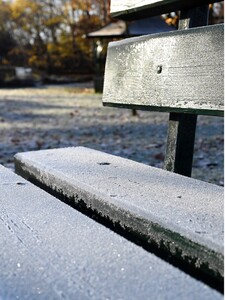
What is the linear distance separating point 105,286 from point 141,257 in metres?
0.08

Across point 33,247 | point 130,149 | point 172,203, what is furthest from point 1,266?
point 130,149

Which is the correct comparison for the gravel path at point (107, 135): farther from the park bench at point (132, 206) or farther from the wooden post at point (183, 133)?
the park bench at point (132, 206)

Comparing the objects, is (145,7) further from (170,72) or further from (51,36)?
(51,36)

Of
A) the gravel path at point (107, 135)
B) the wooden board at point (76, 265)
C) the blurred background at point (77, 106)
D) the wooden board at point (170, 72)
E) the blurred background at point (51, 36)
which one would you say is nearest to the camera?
the wooden board at point (76, 265)

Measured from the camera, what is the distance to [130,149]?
4207 mm

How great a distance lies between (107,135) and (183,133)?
3.99m

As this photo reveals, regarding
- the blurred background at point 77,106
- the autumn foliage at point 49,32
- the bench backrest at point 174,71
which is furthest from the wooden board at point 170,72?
the autumn foliage at point 49,32

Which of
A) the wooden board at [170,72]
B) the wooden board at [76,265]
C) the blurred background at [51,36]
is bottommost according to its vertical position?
the wooden board at [76,265]

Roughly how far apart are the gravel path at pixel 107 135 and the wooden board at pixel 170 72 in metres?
1.85

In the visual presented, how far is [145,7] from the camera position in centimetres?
125

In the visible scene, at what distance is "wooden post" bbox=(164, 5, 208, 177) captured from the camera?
48.2 inches

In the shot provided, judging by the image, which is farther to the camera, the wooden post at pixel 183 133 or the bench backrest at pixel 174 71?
the wooden post at pixel 183 133

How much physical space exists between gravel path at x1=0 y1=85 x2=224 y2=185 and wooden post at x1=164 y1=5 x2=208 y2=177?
169 centimetres

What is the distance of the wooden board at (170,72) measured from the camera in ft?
2.89
